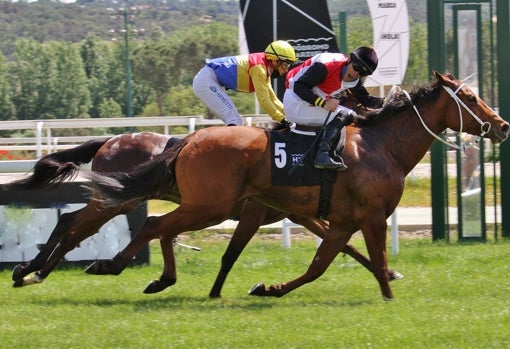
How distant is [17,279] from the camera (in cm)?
878

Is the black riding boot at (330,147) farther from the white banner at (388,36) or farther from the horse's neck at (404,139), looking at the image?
the white banner at (388,36)

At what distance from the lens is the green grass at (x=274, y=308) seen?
6.55m

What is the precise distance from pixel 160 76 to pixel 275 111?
47187mm

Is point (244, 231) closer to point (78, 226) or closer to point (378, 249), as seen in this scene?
point (378, 249)

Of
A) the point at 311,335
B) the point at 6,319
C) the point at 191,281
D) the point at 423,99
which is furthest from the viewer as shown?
the point at 191,281

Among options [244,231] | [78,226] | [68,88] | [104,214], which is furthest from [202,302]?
[68,88]

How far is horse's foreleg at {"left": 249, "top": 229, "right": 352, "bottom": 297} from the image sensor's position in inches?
327

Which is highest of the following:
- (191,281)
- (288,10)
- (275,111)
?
(288,10)

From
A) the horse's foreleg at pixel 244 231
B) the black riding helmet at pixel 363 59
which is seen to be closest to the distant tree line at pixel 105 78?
the horse's foreleg at pixel 244 231

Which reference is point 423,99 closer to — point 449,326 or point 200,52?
point 449,326

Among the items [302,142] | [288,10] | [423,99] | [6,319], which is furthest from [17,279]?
[288,10]

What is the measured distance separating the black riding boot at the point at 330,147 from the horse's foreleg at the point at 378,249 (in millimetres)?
509

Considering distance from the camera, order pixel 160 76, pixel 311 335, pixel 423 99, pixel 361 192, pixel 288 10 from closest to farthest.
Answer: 1. pixel 311 335
2. pixel 361 192
3. pixel 423 99
4. pixel 288 10
5. pixel 160 76

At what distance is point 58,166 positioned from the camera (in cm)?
923
